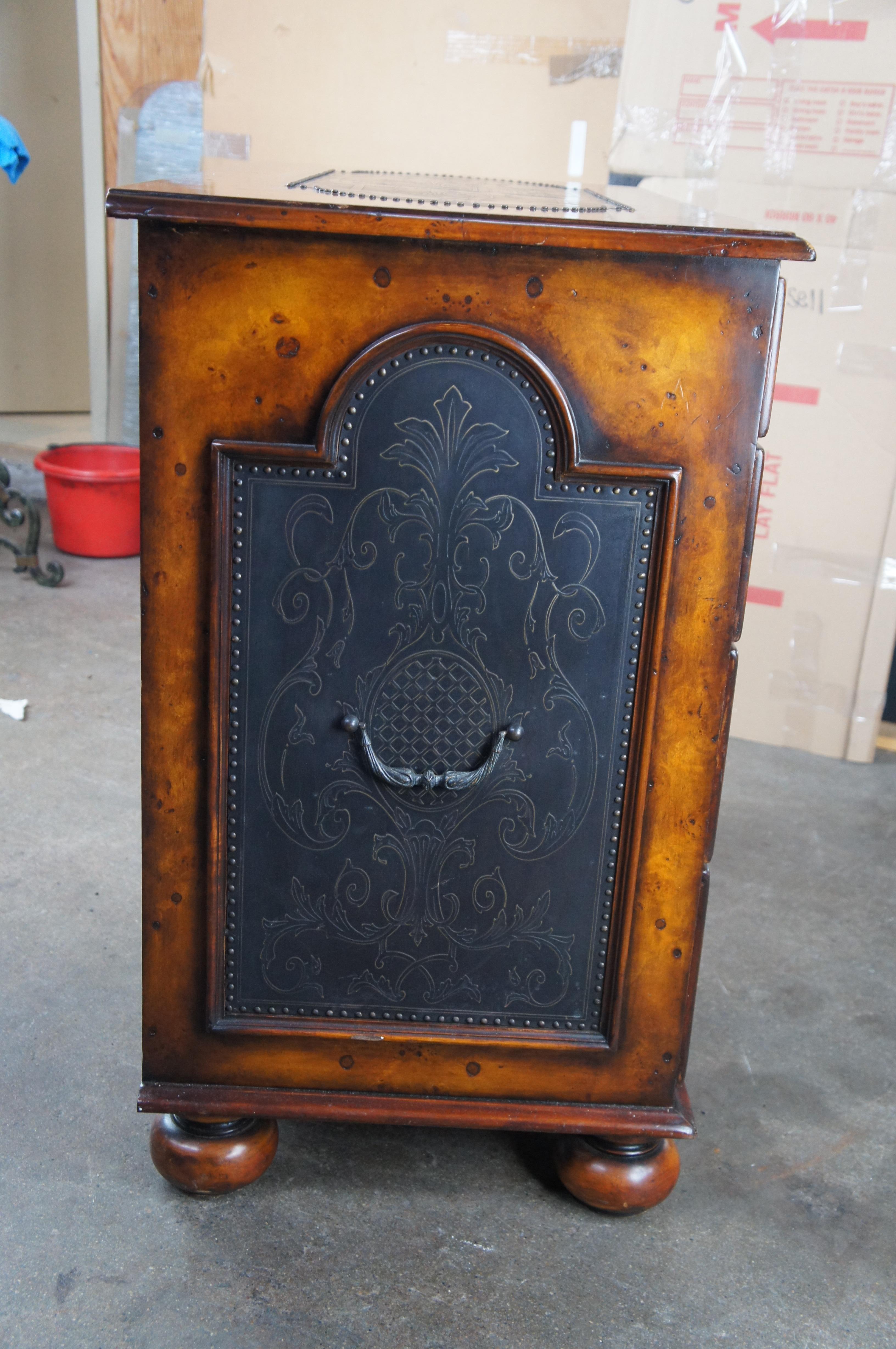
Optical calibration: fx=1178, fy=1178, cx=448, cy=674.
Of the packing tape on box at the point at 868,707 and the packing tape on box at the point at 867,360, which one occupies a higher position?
the packing tape on box at the point at 867,360

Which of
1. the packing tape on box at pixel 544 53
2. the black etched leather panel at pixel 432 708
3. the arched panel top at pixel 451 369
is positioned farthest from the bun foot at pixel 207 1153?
the packing tape on box at pixel 544 53

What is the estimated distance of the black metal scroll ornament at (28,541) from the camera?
315 cm

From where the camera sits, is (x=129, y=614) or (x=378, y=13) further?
(x=129, y=614)

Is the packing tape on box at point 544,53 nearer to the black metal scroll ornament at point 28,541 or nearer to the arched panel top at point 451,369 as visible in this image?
the black metal scroll ornament at point 28,541

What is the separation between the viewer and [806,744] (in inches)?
101

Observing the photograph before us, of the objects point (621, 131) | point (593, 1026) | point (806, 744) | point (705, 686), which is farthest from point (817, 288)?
point (593, 1026)

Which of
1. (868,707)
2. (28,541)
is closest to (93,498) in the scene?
(28,541)

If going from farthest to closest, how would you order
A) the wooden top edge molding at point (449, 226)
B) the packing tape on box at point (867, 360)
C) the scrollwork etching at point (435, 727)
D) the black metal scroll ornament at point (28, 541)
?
the black metal scroll ornament at point (28, 541)
the packing tape on box at point (867, 360)
the scrollwork etching at point (435, 727)
the wooden top edge molding at point (449, 226)

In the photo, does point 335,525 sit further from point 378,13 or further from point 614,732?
point 378,13

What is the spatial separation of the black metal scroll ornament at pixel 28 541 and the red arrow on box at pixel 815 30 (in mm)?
2091

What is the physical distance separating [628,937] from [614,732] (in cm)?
21

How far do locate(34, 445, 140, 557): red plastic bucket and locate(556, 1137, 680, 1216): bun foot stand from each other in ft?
7.98

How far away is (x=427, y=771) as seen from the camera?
3.63 feet

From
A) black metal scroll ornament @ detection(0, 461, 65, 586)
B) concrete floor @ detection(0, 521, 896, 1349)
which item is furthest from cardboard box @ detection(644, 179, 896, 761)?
black metal scroll ornament @ detection(0, 461, 65, 586)
